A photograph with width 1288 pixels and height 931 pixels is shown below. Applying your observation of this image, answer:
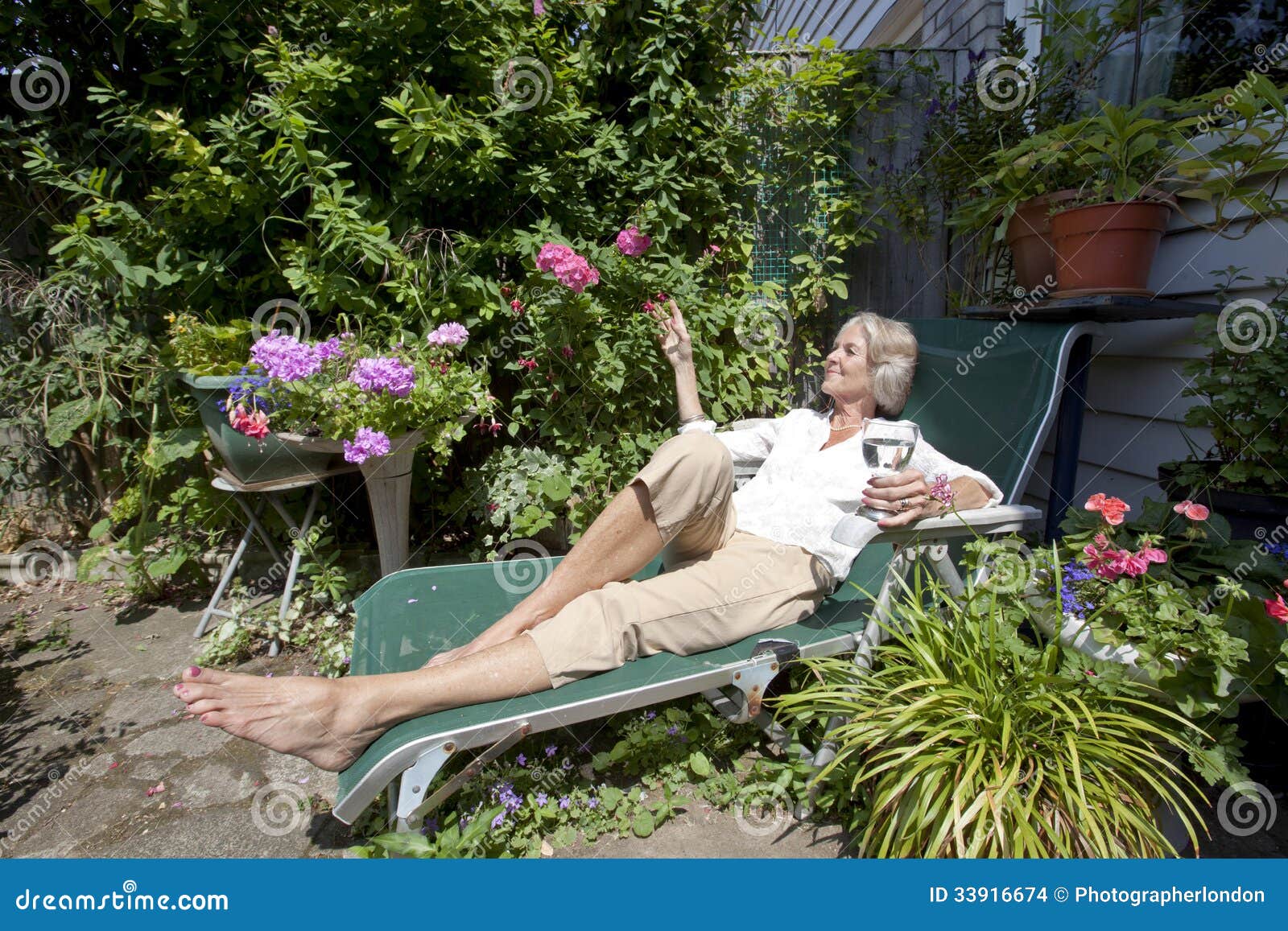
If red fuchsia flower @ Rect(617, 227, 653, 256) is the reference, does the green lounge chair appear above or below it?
below

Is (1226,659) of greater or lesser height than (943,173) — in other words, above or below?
below

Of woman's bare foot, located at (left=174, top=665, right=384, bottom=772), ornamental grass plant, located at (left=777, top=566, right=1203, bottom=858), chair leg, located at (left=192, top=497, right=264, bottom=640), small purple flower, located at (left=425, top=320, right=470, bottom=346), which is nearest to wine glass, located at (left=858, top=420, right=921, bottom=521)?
ornamental grass plant, located at (left=777, top=566, right=1203, bottom=858)

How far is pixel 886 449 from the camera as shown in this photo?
5.74 feet

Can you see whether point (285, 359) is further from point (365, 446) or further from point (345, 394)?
point (365, 446)

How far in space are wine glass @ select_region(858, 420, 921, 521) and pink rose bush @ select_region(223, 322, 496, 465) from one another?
1449 millimetres

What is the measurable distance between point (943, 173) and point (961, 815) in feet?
9.24

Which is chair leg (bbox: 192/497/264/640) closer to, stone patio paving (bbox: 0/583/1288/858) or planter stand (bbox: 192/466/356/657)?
planter stand (bbox: 192/466/356/657)

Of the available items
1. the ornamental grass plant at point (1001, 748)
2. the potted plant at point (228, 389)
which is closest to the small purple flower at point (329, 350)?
the potted plant at point (228, 389)

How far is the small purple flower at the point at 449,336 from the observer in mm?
2602

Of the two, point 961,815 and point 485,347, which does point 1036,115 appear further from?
point 961,815

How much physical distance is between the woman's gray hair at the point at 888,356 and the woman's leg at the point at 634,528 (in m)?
0.67

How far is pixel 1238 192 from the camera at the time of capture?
6.64ft

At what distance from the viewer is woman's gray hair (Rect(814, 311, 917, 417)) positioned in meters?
2.28

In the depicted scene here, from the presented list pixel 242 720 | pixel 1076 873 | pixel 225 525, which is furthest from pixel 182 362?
pixel 1076 873
